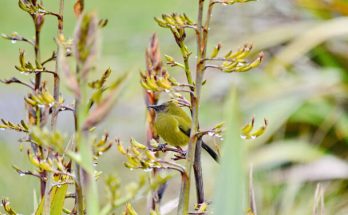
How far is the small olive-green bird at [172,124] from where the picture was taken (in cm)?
133

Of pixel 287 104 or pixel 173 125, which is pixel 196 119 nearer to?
pixel 173 125

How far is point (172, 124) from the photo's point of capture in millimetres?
1334

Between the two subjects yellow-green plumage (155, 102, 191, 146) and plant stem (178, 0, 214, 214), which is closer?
plant stem (178, 0, 214, 214)

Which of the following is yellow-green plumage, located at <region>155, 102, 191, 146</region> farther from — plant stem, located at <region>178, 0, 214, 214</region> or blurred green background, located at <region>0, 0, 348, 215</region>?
blurred green background, located at <region>0, 0, 348, 215</region>

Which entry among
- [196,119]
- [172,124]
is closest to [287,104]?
[172,124]

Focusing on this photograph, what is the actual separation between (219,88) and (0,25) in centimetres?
565

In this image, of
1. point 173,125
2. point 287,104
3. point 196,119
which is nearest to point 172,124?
point 173,125

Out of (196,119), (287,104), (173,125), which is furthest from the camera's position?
(287,104)

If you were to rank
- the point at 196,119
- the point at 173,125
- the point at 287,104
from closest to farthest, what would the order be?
the point at 196,119 < the point at 173,125 < the point at 287,104

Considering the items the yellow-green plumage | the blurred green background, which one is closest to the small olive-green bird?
the yellow-green plumage

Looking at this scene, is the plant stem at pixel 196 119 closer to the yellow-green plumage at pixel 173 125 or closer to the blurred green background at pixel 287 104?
the yellow-green plumage at pixel 173 125

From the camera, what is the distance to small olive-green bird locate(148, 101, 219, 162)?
1.33 metres

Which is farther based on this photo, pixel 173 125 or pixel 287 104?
pixel 287 104

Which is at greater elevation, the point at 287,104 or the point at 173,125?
the point at 173,125
